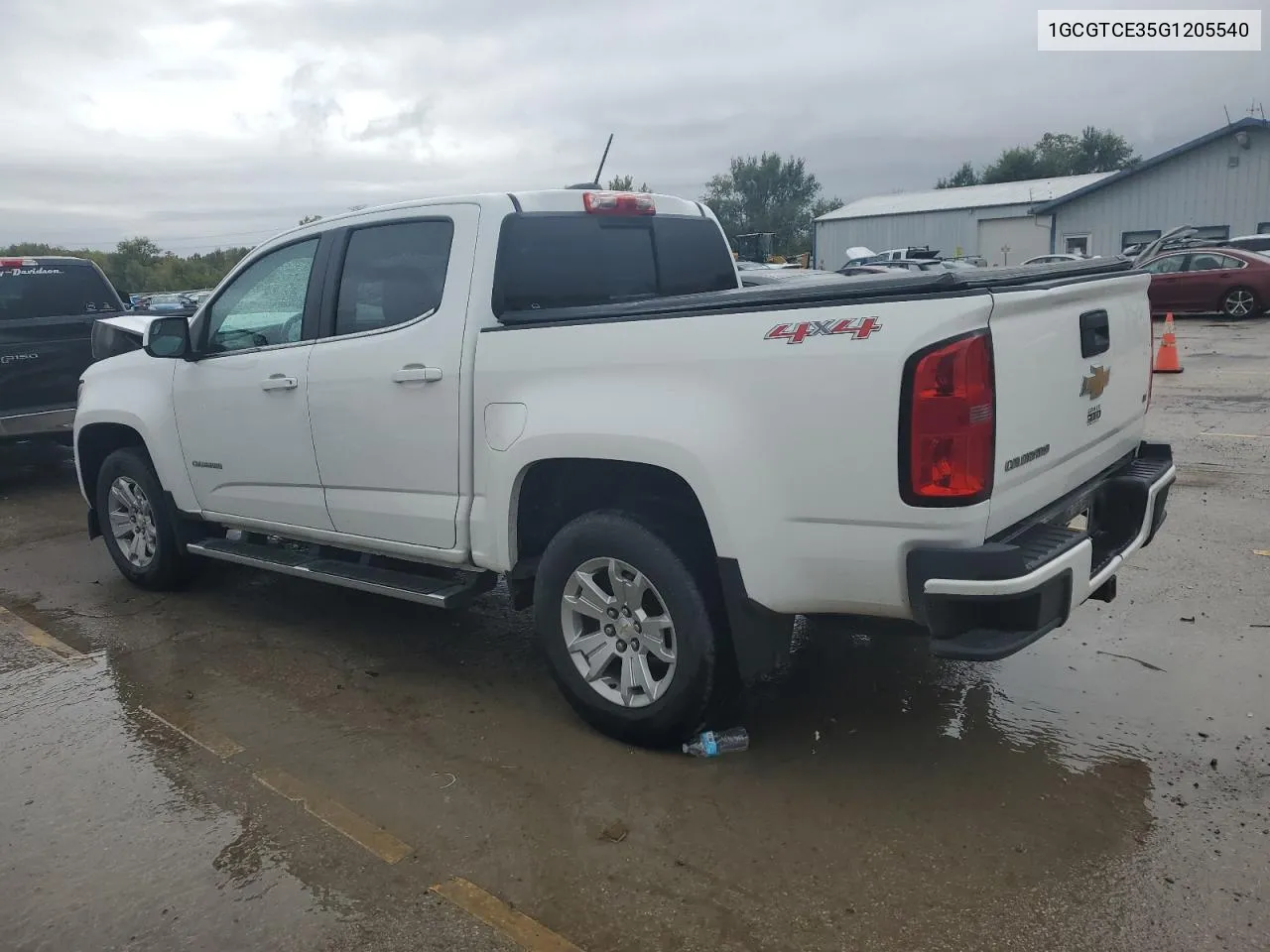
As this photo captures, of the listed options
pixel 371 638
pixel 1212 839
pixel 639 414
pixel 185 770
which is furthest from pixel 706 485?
pixel 371 638

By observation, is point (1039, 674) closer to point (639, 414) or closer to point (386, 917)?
point (639, 414)

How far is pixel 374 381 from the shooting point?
4.29 meters

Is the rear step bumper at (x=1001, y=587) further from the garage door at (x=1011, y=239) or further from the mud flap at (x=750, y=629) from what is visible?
the garage door at (x=1011, y=239)

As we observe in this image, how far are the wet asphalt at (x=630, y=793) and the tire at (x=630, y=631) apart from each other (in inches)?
6.9

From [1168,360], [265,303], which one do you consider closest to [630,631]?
[265,303]

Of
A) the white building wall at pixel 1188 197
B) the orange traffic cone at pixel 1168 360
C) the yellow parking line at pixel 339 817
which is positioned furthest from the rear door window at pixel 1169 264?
the yellow parking line at pixel 339 817

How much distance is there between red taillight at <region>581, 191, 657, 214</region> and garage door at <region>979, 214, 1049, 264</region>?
36.8 m

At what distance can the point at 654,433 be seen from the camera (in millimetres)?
3402

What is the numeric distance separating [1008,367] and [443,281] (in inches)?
87.4

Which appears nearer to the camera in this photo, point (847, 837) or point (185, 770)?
point (847, 837)

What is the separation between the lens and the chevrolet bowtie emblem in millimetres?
3498

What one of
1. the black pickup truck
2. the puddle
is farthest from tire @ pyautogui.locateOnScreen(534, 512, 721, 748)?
the black pickup truck

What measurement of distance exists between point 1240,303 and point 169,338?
20403 mm

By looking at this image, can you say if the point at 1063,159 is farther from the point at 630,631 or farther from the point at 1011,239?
the point at 630,631
